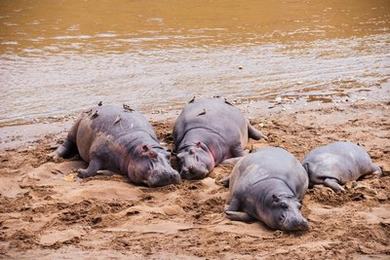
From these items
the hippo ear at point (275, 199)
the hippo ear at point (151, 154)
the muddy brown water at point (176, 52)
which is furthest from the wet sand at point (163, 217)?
the muddy brown water at point (176, 52)

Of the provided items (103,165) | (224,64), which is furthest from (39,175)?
(224,64)

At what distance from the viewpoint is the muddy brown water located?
33.4ft

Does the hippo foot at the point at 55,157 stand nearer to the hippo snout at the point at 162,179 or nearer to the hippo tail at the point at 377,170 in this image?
the hippo snout at the point at 162,179

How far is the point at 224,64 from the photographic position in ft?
38.6

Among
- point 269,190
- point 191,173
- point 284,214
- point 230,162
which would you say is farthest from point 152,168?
point 284,214

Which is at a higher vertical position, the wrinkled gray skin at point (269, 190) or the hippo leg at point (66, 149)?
the wrinkled gray skin at point (269, 190)

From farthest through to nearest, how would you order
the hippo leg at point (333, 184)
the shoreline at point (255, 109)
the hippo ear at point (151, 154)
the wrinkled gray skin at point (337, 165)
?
the shoreline at point (255, 109) → the hippo ear at point (151, 154) → the wrinkled gray skin at point (337, 165) → the hippo leg at point (333, 184)

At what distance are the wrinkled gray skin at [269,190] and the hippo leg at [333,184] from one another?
22cm

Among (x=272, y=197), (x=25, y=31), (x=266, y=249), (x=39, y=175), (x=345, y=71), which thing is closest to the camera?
(x=266, y=249)

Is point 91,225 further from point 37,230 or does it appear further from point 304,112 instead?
point 304,112

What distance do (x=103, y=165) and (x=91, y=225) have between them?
A: 1.50 m

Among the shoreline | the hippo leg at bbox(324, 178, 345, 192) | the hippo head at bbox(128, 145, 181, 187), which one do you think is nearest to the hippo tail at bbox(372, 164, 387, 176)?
the hippo leg at bbox(324, 178, 345, 192)

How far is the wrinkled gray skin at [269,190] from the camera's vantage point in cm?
543

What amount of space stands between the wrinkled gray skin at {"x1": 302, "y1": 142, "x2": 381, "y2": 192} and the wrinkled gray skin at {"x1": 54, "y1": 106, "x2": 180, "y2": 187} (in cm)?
138
